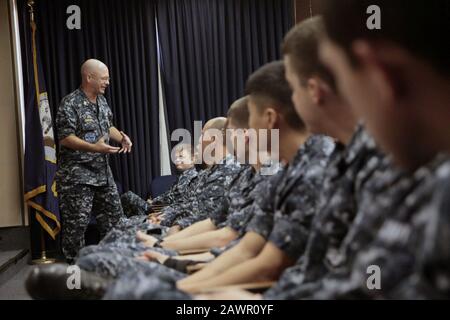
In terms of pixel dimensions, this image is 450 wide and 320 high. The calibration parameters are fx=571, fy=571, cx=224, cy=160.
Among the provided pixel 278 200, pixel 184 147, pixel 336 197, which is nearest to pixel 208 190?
pixel 278 200

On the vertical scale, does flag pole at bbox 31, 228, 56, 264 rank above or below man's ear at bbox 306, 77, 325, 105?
below

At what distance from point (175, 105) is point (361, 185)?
14.5 ft

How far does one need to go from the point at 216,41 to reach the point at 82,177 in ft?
6.22

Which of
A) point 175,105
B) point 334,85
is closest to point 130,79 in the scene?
point 175,105

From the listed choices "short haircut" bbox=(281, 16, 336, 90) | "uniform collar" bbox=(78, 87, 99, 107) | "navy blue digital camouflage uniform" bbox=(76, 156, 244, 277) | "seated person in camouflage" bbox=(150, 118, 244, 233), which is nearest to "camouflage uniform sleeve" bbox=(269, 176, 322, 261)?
"short haircut" bbox=(281, 16, 336, 90)

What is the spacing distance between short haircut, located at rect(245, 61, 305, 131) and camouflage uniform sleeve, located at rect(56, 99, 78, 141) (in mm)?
2642

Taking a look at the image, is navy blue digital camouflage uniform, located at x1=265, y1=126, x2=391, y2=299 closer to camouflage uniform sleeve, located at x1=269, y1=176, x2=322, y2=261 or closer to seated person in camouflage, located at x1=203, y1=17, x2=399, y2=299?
seated person in camouflage, located at x1=203, y1=17, x2=399, y2=299

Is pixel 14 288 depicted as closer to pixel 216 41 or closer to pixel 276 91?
pixel 276 91

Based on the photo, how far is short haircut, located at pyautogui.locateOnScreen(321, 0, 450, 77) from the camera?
0.78 meters

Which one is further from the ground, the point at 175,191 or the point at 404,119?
the point at 404,119

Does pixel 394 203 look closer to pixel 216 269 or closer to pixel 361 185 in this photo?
pixel 361 185

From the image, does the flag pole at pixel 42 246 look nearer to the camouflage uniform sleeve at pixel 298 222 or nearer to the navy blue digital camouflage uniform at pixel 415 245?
the camouflage uniform sleeve at pixel 298 222

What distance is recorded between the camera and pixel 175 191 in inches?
169
